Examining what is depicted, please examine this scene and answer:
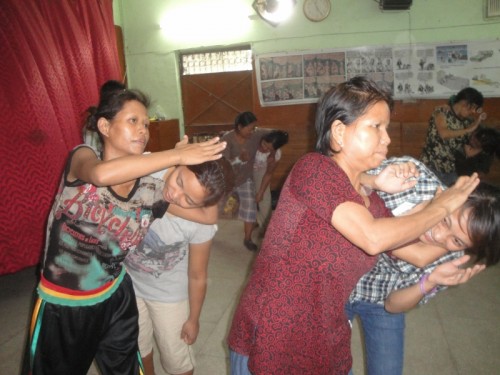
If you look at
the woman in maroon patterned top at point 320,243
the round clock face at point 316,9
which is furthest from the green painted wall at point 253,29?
the woman in maroon patterned top at point 320,243

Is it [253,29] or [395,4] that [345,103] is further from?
[253,29]

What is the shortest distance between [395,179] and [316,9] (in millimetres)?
5251

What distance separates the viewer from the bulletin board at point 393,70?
17.2ft

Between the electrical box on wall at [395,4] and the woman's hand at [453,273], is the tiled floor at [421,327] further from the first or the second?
the electrical box on wall at [395,4]

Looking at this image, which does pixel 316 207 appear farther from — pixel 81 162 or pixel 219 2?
pixel 219 2

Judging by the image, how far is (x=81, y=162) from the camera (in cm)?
121

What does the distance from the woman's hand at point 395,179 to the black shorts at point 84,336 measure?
1.09m

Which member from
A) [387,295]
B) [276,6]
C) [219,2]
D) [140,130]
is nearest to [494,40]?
[276,6]

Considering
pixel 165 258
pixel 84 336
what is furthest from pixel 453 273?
pixel 84 336

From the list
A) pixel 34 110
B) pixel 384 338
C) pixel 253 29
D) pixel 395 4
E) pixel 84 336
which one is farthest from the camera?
pixel 253 29

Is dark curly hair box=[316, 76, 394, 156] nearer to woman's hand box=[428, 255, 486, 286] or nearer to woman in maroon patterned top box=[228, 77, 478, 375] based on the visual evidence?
woman in maroon patterned top box=[228, 77, 478, 375]

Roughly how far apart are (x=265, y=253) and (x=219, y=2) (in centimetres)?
590

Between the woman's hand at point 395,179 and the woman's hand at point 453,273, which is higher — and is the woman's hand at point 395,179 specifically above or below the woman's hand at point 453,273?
above

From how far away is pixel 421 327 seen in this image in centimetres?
262
